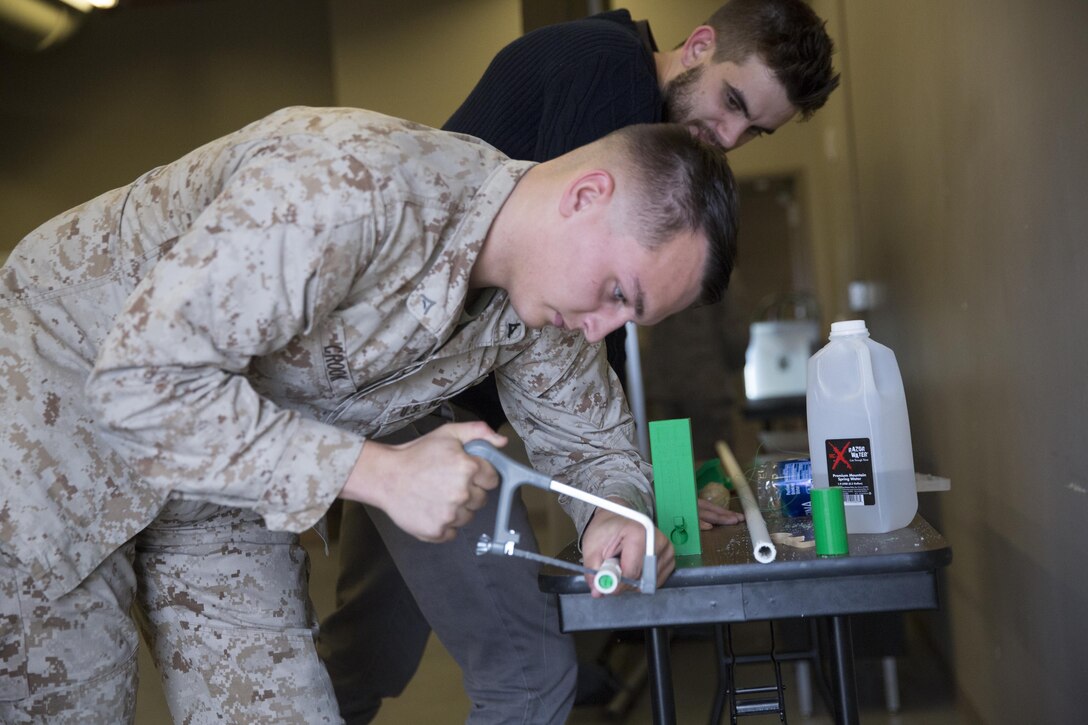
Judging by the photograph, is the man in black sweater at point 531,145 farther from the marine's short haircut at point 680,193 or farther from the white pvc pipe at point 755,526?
the marine's short haircut at point 680,193

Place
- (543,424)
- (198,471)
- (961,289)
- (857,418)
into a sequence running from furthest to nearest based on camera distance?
(961,289), (543,424), (857,418), (198,471)

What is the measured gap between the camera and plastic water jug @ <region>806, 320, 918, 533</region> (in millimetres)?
1242

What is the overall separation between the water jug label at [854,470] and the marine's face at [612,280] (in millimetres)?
269

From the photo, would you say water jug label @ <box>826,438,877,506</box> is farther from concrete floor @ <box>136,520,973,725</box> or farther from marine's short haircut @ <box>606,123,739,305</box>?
concrete floor @ <box>136,520,973,725</box>

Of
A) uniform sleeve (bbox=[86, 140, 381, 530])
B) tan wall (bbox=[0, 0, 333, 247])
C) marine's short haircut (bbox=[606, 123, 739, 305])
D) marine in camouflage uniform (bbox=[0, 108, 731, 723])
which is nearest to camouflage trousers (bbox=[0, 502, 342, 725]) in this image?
marine in camouflage uniform (bbox=[0, 108, 731, 723])

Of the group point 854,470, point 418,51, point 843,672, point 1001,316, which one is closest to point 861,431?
point 854,470

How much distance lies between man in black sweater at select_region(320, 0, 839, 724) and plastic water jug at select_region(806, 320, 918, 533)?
19 cm

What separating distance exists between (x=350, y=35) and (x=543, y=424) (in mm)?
2152

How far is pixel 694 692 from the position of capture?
2.65 meters

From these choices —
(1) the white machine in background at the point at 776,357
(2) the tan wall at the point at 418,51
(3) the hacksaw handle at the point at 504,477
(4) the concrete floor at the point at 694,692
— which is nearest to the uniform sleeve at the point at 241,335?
(3) the hacksaw handle at the point at 504,477

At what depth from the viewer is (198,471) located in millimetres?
1008

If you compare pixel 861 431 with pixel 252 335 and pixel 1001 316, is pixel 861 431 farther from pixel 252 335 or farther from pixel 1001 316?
pixel 252 335

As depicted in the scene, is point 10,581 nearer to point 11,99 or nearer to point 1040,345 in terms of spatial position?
point 1040,345

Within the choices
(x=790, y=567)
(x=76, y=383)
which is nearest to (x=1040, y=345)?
(x=790, y=567)
